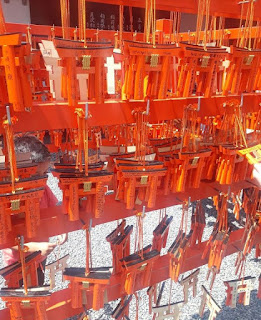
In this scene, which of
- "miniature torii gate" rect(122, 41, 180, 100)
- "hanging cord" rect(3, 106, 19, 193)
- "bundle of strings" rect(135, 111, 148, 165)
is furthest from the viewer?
"bundle of strings" rect(135, 111, 148, 165)

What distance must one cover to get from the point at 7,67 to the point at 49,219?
61 cm

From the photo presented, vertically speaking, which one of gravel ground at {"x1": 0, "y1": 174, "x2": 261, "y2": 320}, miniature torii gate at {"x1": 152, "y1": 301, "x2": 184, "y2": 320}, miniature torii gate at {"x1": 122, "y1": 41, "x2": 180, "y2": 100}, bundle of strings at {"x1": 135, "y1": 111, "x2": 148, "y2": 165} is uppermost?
miniature torii gate at {"x1": 122, "y1": 41, "x2": 180, "y2": 100}

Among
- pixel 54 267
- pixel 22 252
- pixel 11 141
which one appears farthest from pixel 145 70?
pixel 54 267

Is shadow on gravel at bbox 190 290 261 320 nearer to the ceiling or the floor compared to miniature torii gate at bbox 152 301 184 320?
nearer to the floor

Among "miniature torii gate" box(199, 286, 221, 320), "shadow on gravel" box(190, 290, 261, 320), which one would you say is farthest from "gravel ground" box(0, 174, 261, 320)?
"miniature torii gate" box(199, 286, 221, 320)

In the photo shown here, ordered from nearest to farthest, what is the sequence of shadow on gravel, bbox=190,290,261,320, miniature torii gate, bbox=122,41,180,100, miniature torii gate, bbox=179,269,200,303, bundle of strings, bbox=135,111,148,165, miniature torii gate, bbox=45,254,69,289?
1. miniature torii gate, bbox=122,41,180,100
2. bundle of strings, bbox=135,111,148,165
3. miniature torii gate, bbox=45,254,69,289
4. miniature torii gate, bbox=179,269,200,303
5. shadow on gravel, bbox=190,290,261,320

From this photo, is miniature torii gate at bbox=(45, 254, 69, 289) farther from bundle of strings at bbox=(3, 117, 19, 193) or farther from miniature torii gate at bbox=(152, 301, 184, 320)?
bundle of strings at bbox=(3, 117, 19, 193)

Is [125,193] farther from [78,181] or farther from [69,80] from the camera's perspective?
[69,80]

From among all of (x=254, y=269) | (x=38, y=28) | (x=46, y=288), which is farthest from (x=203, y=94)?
(x=254, y=269)

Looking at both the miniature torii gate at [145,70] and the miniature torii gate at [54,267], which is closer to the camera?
the miniature torii gate at [145,70]

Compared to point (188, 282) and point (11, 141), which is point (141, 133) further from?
point (188, 282)

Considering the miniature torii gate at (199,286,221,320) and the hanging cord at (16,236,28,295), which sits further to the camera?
the miniature torii gate at (199,286,221,320)

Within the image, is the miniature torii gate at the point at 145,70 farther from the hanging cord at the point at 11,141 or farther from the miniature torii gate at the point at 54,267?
the miniature torii gate at the point at 54,267

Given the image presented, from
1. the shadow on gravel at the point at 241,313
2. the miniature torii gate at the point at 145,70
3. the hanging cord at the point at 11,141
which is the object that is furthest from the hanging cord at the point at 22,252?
the shadow on gravel at the point at 241,313
